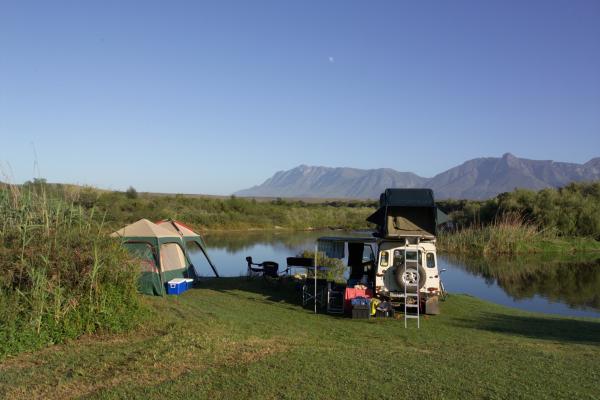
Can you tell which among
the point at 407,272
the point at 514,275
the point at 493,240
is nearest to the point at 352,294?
the point at 407,272

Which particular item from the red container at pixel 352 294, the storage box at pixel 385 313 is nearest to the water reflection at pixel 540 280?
the storage box at pixel 385 313

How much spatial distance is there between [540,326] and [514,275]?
41.4ft

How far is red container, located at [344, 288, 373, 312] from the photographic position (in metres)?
12.7

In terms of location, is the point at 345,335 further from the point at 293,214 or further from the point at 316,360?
the point at 293,214

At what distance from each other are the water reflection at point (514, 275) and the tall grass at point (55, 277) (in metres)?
12.3

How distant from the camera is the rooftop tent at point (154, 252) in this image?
46.2 ft

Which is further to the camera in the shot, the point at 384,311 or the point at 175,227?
the point at 175,227

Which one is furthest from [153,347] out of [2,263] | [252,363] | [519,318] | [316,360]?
[519,318]

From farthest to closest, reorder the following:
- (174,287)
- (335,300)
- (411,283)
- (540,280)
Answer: (540,280) < (174,287) < (335,300) < (411,283)

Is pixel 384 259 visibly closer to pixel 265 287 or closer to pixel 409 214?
pixel 409 214

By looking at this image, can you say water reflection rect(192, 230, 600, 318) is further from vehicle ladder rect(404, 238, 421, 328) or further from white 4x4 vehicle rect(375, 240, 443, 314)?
vehicle ladder rect(404, 238, 421, 328)

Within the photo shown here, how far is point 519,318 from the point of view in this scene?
44.1 ft

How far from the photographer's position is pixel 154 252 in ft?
47.7

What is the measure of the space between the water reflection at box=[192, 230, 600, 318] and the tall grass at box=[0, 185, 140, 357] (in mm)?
12256
